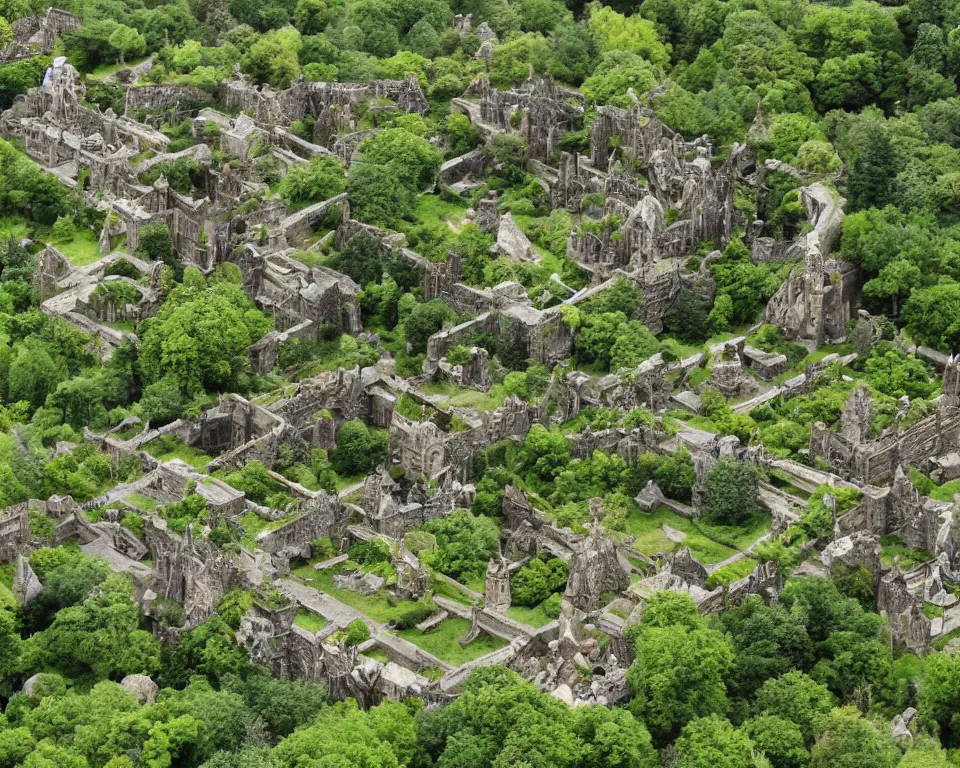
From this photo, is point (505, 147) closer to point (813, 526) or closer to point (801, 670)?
point (813, 526)

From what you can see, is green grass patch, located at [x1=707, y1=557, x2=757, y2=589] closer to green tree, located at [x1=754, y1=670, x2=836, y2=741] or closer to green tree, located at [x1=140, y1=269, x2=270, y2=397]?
green tree, located at [x1=754, y1=670, x2=836, y2=741]

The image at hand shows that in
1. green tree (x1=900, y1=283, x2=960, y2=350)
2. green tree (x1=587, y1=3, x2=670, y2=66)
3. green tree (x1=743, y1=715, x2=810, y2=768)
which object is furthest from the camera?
green tree (x1=587, y1=3, x2=670, y2=66)

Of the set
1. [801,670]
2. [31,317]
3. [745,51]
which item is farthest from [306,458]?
[745,51]

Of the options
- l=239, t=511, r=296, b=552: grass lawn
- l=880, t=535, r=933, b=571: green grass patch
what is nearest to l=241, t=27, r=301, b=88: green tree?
l=239, t=511, r=296, b=552: grass lawn

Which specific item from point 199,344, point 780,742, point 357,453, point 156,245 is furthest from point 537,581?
point 156,245

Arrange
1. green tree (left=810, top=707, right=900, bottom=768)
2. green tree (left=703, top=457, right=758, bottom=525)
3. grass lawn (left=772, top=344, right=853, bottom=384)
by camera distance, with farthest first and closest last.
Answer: grass lawn (left=772, top=344, right=853, bottom=384) → green tree (left=703, top=457, right=758, bottom=525) → green tree (left=810, top=707, right=900, bottom=768)

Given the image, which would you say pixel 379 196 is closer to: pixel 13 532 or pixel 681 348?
pixel 681 348

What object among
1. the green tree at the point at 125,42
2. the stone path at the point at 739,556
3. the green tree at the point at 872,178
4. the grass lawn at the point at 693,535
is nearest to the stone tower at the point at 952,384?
the grass lawn at the point at 693,535
